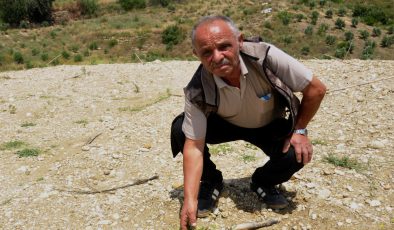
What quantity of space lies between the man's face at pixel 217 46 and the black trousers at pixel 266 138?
0.52 m

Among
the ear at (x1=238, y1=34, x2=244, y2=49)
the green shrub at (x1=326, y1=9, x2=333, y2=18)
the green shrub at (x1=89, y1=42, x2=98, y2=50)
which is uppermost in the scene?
the ear at (x1=238, y1=34, x2=244, y2=49)

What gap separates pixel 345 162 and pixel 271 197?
3.18 feet

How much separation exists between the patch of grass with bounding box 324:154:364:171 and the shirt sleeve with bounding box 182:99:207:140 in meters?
1.56

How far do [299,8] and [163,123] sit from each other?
28.6 meters

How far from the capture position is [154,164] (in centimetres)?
378

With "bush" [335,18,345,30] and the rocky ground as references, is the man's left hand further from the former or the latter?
"bush" [335,18,345,30]

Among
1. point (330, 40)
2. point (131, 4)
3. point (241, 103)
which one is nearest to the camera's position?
point (241, 103)

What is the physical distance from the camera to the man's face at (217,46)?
2049mm

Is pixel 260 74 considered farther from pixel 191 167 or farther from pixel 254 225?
pixel 254 225

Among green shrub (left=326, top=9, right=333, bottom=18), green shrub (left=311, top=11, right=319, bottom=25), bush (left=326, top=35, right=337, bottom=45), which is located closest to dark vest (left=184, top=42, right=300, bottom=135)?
bush (left=326, top=35, right=337, bottom=45)

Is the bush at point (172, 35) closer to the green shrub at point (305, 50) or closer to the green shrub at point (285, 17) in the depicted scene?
the green shrub at point (285, 17)

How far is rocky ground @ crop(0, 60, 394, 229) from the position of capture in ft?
9.21

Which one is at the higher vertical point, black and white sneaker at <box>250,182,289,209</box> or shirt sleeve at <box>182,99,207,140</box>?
shirt sleeve at <box>182,99,207,140</box>

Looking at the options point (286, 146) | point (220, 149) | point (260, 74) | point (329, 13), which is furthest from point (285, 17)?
point (260, 74)
